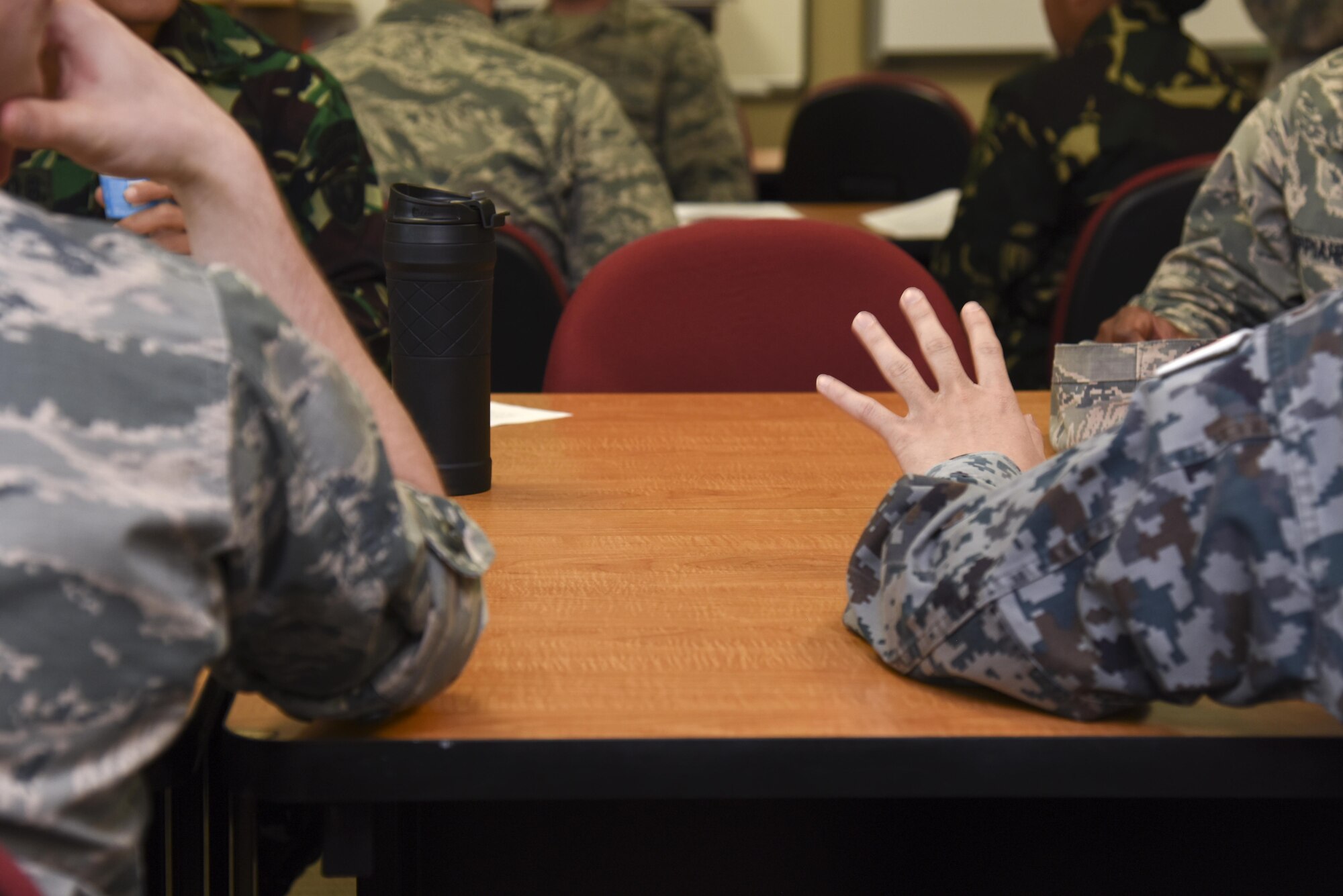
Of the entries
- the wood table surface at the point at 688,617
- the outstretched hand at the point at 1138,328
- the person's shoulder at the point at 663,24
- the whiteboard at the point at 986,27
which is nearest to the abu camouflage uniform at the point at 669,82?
the person's shoulder at the point at 663,24

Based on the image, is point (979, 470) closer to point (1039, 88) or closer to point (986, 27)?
point (1039, 88)

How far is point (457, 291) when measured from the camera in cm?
108

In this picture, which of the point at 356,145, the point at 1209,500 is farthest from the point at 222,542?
the point at 356,145

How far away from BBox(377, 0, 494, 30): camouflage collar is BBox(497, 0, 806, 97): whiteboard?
3.09m

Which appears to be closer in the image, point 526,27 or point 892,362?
point 892,362

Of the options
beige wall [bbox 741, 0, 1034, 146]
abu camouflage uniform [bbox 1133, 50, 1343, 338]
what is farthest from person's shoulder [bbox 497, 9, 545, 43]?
abu camouflage uniform [bbox 1133, 50, 1343, 338]

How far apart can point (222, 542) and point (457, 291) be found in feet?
1.89

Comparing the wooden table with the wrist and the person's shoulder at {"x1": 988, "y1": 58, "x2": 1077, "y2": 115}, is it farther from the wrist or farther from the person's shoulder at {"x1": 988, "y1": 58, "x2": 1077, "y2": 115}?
the person's shoulder at {"x1": 988, "y1": 58, "x2": 1077, "y2": 115}

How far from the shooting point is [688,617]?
85cm

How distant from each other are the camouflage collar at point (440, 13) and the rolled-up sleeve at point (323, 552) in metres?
2.13

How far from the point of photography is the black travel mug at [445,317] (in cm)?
106

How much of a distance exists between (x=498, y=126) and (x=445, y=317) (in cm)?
155

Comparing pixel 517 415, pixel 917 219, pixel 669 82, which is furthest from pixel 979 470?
pixel 669 82

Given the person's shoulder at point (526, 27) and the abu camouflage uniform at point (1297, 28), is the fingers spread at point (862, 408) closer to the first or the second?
the abu camouflage uniform at point (1297, 28)
